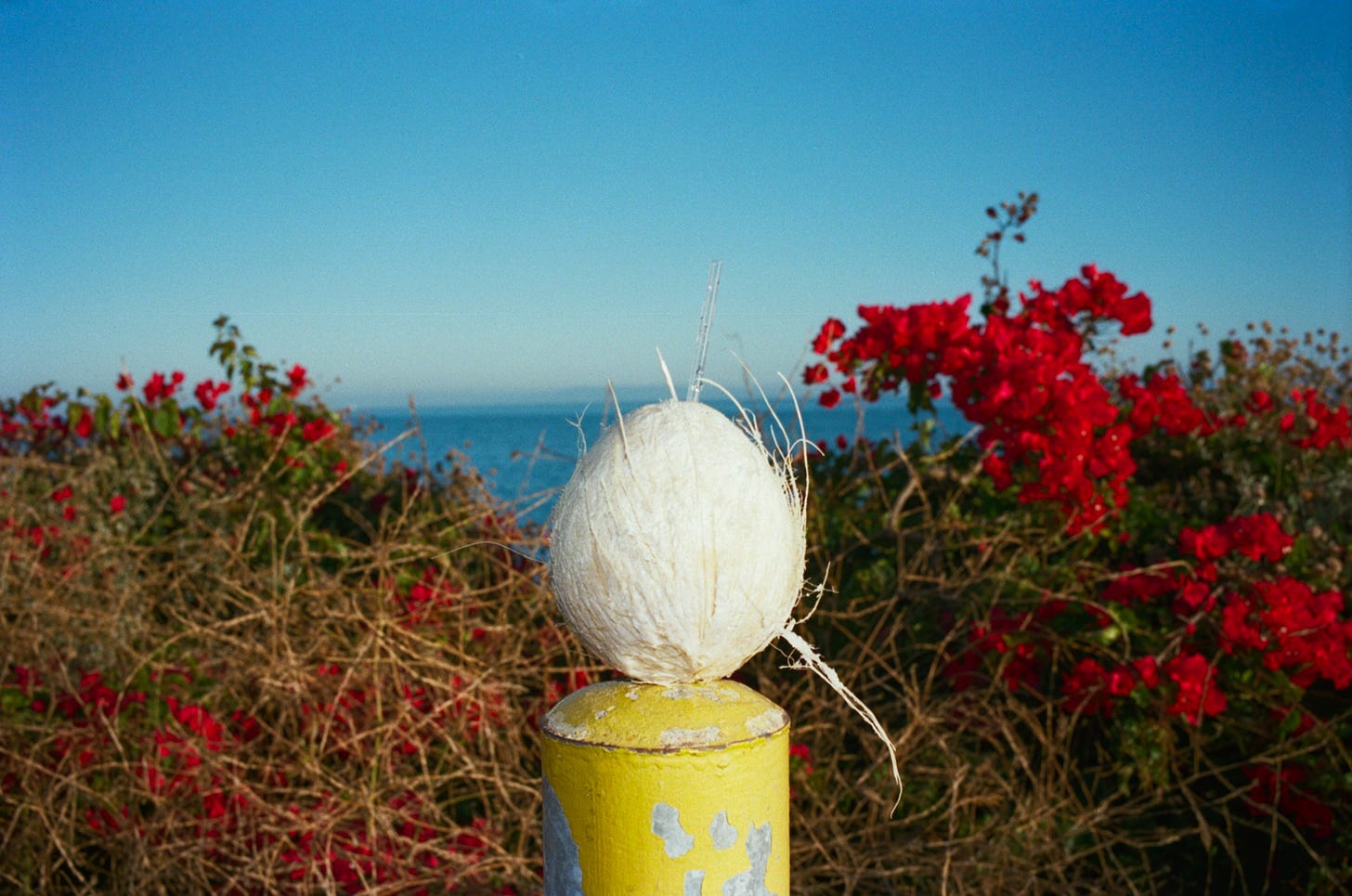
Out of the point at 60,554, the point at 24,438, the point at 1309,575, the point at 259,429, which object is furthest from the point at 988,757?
the point at 24,438

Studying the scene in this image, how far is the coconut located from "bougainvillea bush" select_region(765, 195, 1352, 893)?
1604mm

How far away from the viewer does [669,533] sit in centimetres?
121

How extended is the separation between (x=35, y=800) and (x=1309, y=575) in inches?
162

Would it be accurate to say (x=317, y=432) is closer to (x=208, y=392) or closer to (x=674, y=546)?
(x=208, y=392)

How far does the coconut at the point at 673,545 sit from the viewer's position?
1220 millimetres

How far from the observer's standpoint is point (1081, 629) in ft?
11.9

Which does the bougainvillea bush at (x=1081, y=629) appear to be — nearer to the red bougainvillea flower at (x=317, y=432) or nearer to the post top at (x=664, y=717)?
the post top at (x=664, y=717)

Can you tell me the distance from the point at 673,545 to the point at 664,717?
0.22 metres

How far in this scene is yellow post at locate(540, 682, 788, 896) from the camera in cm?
122

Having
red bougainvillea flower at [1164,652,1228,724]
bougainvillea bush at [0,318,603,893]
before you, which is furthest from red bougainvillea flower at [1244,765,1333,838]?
bougainvillea bush at [0,318,603,893]

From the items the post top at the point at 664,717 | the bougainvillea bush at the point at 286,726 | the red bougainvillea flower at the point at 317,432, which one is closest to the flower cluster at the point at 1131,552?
the bougainvillea bush at the point at 286,726

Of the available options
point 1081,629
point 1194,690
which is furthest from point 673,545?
point 1081,629

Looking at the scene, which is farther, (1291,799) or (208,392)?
(208,392)

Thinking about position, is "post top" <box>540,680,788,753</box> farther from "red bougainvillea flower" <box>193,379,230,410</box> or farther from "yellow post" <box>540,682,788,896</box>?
"red bougainvillea flower" <box>193,379,230,410</box>
